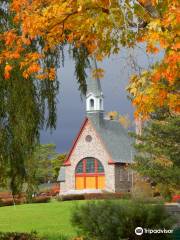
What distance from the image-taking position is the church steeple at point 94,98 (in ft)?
183

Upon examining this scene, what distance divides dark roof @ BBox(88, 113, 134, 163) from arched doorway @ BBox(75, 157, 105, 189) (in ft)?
6.53

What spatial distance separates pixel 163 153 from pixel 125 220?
16.8m

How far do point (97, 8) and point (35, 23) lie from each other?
1107 mm

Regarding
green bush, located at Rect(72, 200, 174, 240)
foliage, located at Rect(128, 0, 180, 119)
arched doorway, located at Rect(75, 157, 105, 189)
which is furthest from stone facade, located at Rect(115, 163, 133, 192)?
foliage, located at Rect(128, 0, 180, 119)

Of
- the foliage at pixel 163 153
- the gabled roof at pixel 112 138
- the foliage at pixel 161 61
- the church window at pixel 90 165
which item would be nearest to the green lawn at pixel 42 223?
the foliage at pixel 163 153

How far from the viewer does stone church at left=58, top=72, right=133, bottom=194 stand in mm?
51469

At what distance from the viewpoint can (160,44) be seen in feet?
22.1

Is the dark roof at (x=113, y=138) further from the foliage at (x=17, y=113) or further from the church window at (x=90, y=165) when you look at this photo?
the foliage at (x=17, y=113)

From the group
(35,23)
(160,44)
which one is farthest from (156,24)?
(35,23)

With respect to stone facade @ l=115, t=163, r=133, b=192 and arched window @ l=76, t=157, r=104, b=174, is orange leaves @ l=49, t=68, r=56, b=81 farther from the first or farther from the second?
arched window @ l=76, t=157, r=104, b=174

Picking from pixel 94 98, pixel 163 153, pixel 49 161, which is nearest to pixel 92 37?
pixel 163 153

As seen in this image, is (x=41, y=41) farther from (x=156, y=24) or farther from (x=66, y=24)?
(x=156, y=24)

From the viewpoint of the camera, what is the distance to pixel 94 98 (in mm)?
56250

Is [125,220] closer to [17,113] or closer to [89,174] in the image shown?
[17,113]
